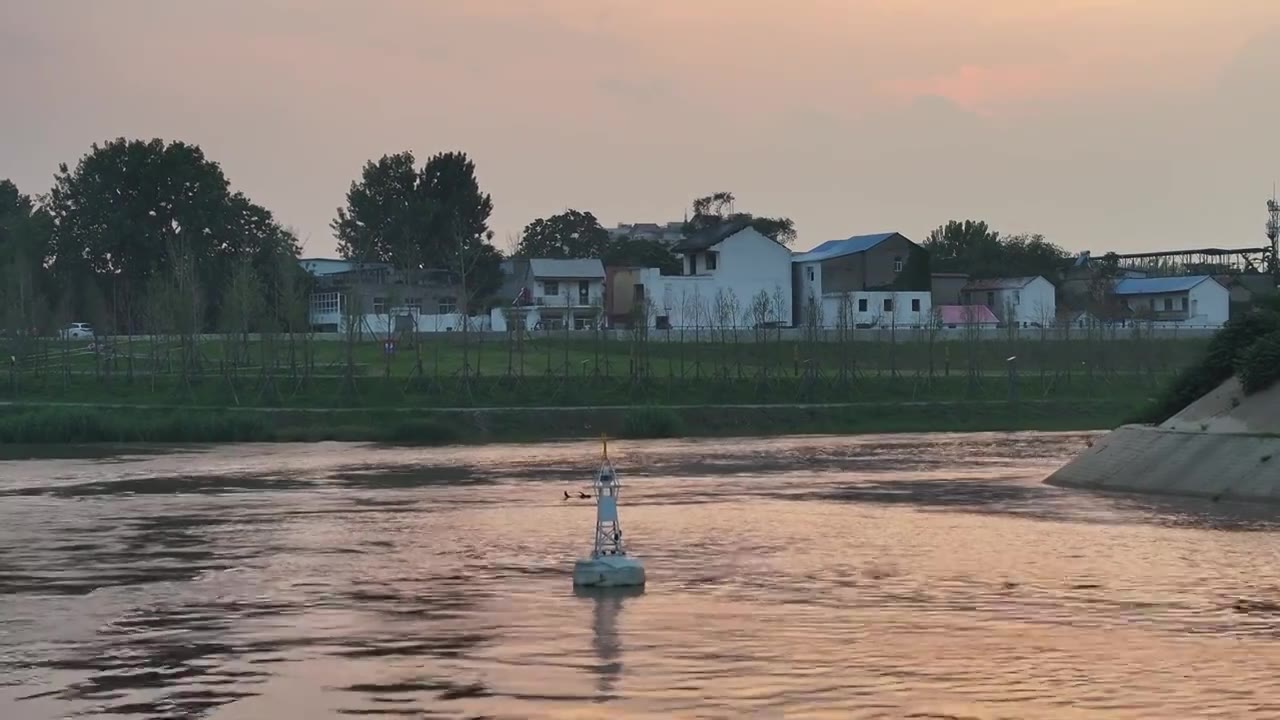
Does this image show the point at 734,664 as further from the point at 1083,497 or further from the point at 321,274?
the point at 321,274

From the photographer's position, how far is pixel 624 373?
84188mm

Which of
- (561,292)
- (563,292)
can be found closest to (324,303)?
(561,292)

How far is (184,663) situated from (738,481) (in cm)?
2719

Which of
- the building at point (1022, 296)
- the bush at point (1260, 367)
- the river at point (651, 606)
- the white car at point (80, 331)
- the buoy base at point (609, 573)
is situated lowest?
the river at point (651, 606)

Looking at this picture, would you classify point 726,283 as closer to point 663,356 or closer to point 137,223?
point 663,356

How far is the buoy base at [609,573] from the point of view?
76.2 feet

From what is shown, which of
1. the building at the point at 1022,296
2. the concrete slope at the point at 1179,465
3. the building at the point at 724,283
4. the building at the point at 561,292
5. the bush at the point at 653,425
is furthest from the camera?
the building at the point at 1022,296

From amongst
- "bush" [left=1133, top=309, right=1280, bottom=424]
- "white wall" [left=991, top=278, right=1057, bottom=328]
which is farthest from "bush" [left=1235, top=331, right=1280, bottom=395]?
"white wall" [left=991, top=278, right=1057, bottom=328]

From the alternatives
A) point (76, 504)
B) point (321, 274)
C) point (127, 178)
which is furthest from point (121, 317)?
point (76, 504)

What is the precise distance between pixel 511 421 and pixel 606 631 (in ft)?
166

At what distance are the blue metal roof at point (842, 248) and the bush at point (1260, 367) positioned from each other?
75.8m

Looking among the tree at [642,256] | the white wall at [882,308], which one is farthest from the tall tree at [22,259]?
the white wall at [882,308]

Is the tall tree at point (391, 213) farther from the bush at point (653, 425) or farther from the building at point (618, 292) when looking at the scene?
the bush at point (653, 425)

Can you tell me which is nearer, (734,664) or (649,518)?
(734,664)
